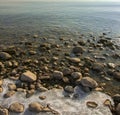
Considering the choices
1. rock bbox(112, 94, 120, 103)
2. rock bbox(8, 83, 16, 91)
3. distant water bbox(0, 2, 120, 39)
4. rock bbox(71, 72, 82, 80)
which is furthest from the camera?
distant water bbox(0, 2, 120, 39)

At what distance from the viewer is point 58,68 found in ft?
32.8

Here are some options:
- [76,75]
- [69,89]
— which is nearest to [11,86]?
[69,89]

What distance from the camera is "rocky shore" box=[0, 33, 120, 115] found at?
803cm

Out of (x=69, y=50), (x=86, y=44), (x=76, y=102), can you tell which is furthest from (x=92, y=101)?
(x=86, y=44)

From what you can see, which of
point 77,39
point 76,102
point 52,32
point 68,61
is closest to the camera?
point 76,102

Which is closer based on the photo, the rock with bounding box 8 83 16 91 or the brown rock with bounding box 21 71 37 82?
the rock with bounding box 8 83 16 91

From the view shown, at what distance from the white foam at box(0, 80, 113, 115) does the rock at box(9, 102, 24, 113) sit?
135mm

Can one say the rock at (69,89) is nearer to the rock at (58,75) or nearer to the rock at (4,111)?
the rock at (58,75)

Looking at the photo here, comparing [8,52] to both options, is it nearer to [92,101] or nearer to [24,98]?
[24,98]

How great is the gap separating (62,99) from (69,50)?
5333mm

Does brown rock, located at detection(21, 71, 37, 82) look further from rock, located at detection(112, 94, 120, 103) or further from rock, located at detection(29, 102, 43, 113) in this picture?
rock, located at detection(112, 94, 120, 103)

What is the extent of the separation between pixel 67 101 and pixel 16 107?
173cm

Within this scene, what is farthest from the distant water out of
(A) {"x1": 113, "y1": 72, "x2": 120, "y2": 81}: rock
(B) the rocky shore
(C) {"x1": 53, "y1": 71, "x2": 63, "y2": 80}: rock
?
(A) {"x1": 113, "y1": 72, "x2": 120, "y2": 81}: rock

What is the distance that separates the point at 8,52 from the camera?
11.6 metres
